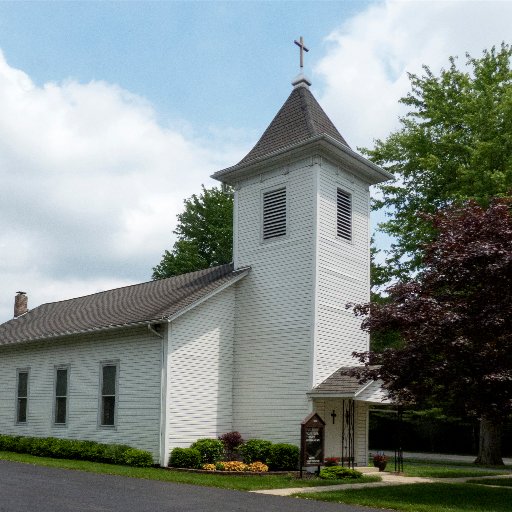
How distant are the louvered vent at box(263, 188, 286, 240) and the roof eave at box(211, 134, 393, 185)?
3.57 ft

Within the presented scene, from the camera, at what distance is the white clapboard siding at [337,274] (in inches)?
859

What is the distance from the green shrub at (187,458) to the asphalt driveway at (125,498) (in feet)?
11.5

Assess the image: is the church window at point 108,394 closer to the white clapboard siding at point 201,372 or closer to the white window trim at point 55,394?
the white window trim at point 55,394

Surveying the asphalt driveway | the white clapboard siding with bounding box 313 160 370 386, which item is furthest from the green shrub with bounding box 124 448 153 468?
the white clapboard siding with bounding box 313 160 370 386

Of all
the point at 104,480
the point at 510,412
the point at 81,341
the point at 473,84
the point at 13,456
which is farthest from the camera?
the point at 473,84

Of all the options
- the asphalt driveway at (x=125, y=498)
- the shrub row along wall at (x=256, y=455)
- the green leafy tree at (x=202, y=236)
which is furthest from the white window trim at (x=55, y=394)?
the green leafy tree at (x=202, y=236)

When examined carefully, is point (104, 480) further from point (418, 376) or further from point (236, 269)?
point (236, 269)

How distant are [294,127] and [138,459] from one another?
12330 mm

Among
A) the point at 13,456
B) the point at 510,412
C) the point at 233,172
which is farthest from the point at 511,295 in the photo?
the point at 13,456

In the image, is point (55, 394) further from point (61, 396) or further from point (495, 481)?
point (495, 481)

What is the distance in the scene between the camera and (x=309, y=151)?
22.8 meters

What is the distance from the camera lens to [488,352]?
1539 cm

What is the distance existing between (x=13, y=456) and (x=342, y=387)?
11715 mm

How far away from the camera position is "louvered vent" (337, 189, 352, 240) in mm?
23609
